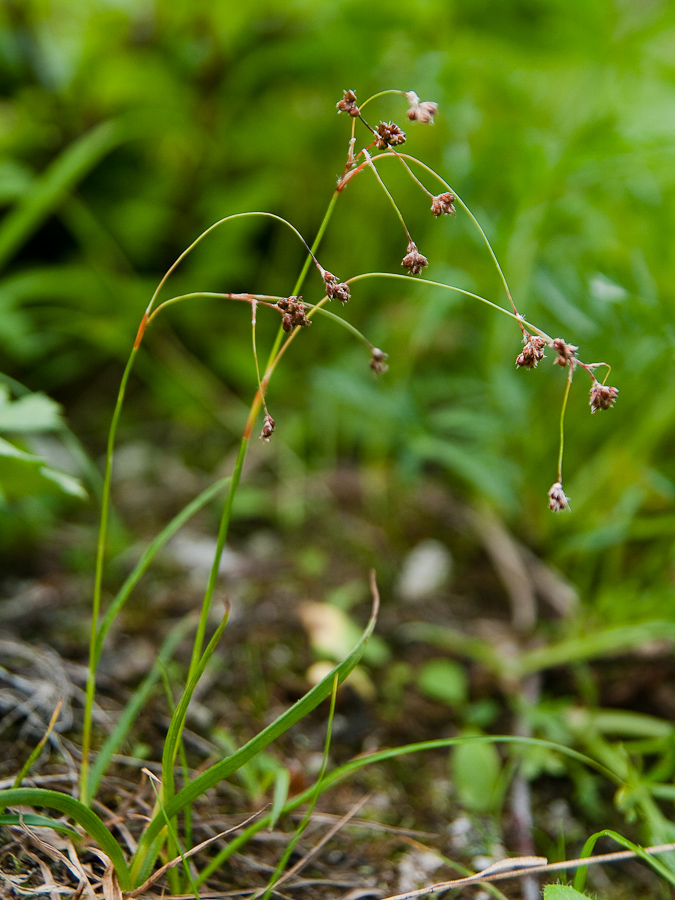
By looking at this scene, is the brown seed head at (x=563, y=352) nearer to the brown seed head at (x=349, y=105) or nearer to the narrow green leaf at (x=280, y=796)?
the brown seed head at (x=349, y=105)

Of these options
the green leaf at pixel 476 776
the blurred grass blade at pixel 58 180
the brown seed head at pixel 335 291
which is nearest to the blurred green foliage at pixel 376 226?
the blurred grass blade at pixel 58 180

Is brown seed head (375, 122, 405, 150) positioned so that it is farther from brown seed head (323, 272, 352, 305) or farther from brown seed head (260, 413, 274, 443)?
brown seed head (260, 413, 274, 443)

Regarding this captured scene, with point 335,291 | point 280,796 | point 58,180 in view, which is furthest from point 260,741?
point 58,180

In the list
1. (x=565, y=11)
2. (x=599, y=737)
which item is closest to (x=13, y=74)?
(x=565, y=11)

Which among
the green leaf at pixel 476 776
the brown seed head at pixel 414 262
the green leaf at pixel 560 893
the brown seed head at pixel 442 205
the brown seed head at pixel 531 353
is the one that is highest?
the brown seed head at pixel 442 205

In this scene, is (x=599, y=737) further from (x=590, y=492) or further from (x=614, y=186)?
(x=614, y=186)

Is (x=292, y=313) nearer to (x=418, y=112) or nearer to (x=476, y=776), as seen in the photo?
(x=418, y=112)
